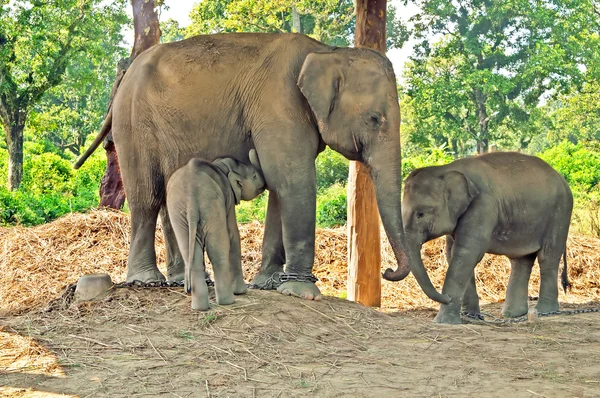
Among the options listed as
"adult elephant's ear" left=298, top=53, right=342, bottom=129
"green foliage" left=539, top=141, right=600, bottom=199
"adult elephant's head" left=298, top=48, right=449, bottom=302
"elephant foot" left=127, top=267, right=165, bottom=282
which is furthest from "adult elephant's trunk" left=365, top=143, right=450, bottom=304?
"green foliage" left=539, top=141, right=600, bottom=199

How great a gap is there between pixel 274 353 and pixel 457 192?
8.27 ft

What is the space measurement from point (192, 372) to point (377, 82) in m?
2.98

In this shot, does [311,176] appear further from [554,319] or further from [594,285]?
[594,285]

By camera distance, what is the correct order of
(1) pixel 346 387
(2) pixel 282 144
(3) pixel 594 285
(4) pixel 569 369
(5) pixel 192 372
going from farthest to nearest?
(3) pixel 594 285 → (2) pixel 282 144 → (4) pixel 569 369 → (5) pixel 192 372 → (1) pixel 346 387

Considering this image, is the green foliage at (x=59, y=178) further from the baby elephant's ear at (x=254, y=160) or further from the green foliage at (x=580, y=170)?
the green foliage at (x=580, y=170)

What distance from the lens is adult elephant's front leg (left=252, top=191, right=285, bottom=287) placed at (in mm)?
6988

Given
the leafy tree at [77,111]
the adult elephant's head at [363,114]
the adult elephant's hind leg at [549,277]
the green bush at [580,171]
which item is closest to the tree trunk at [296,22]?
the leafy tree at [77,111]

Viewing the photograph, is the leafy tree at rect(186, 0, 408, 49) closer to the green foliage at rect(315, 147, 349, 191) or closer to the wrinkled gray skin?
the green foliage at rect(315, 147, 349, 191)

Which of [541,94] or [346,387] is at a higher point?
[541,94]

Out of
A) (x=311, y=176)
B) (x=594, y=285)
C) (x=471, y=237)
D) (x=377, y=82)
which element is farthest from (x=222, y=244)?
(x=594, y=285)

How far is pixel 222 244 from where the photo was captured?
5.87 m

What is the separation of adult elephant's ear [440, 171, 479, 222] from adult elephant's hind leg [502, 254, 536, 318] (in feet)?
4.00

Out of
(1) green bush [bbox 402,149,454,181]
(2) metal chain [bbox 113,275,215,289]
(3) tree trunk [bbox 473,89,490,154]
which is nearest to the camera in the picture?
(2) metal chain [bbox 113,275,215,289]

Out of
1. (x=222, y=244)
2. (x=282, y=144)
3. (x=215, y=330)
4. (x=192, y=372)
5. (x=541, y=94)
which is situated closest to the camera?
(x=192, y=372)
